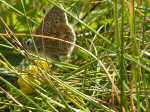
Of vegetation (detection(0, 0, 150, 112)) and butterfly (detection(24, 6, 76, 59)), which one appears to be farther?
butterfly (detection(24, 6, 76, 59))

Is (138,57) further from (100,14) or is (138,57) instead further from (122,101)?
(100,14)

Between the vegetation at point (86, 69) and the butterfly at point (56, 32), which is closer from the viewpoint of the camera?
the vegetation at point (86, 69)

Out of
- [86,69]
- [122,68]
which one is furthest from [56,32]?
[122,68]

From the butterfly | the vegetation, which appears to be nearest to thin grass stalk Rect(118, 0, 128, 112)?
the vegetation

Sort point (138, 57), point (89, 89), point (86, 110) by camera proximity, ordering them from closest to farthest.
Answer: point (138, 57), point (86, 110), point (89, 89)

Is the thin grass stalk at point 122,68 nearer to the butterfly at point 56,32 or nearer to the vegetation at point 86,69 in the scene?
the vegetation at point 86,69

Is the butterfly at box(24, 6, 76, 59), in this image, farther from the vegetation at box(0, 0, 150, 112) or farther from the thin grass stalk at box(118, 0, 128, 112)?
the thin grass stalk at box(118, 0, 128, 112)

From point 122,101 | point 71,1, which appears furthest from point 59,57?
point 122,101

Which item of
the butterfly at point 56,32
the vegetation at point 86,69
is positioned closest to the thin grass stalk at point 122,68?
the vegetation at point 86,69
